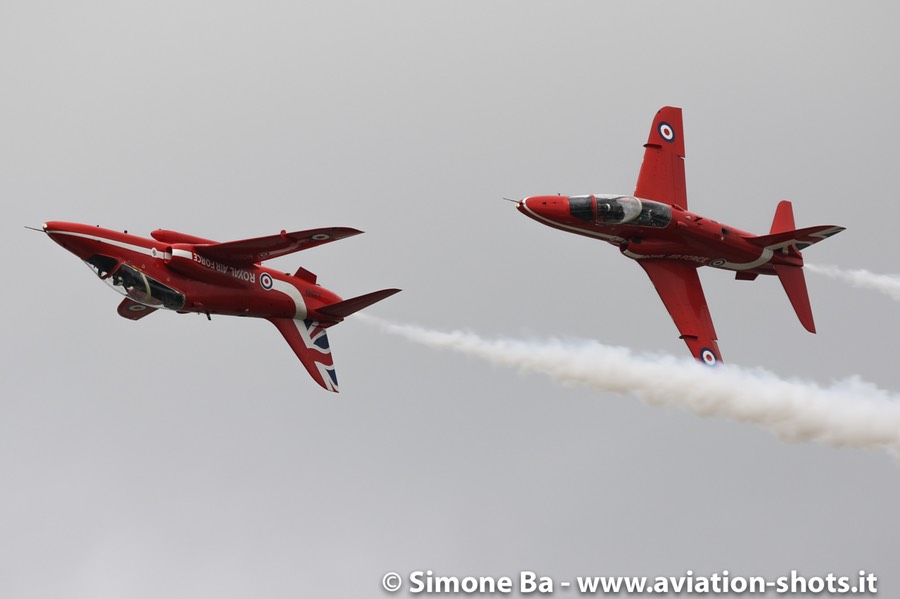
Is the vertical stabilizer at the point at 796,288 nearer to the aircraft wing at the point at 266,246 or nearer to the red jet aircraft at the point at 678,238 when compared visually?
the red jet aircraft at the point at 678,238

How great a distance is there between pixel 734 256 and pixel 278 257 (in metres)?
13.5

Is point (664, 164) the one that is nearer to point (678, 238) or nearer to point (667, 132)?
point (667, 132)

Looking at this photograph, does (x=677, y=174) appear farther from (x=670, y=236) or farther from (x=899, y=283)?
(x=899, y=283)

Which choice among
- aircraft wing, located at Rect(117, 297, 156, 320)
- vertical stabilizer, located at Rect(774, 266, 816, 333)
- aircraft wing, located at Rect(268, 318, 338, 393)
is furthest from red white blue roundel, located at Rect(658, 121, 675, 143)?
aircraft wing, located at Rect(117, 297, 156, 320)

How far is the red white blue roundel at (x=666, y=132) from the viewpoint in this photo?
178 feet

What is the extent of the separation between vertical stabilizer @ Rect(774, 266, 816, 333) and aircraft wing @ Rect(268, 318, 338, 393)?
13.5m

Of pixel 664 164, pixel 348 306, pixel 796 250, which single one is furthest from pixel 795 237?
pixel 348 306

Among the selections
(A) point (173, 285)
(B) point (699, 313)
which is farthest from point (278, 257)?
(B) point (699, 313)

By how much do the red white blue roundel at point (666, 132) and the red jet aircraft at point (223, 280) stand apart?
10.9 meters

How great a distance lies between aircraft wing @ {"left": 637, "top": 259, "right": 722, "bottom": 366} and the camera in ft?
168

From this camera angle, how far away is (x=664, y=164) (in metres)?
53.5

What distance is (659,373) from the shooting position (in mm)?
51156

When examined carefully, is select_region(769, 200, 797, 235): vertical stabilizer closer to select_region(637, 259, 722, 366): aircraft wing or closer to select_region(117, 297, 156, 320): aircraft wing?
select_region(637, 259, 722, 366): aircraft wing

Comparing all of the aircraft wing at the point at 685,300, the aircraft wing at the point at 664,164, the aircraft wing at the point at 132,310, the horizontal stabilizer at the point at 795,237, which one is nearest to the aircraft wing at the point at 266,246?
the aircraft wing at the point at 132,310
